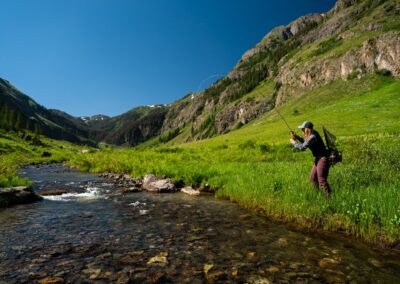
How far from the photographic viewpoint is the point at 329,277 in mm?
7094

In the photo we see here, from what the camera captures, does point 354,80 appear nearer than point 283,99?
Yes

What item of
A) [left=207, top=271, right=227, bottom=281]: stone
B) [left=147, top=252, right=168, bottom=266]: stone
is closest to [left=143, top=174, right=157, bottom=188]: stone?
[left=147, top=252, right=168, bottom=266]: stone

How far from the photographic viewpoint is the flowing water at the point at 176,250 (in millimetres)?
7199

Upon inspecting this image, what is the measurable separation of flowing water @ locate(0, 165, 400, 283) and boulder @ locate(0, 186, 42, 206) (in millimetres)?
1485

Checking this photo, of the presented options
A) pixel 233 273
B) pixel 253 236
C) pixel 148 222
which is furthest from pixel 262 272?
pixel 148 222

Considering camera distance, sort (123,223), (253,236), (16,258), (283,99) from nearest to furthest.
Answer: (16,258) < (253,236) < (123,223) < (283,99)

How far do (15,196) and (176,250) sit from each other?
10834mm

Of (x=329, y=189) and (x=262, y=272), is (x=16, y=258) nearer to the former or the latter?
(x=262, y=272)

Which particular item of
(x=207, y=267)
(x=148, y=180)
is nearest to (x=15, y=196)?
(x=148, y=180)

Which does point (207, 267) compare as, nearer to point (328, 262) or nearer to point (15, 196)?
point (328, 262)

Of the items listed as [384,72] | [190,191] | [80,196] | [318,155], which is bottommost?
[80,196]

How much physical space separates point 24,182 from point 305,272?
17.8 meters

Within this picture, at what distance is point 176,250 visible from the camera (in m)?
8.87

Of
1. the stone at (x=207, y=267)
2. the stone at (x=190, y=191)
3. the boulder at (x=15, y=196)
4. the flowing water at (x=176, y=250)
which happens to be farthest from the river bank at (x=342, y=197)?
the boulder at (x=15, y=196)
